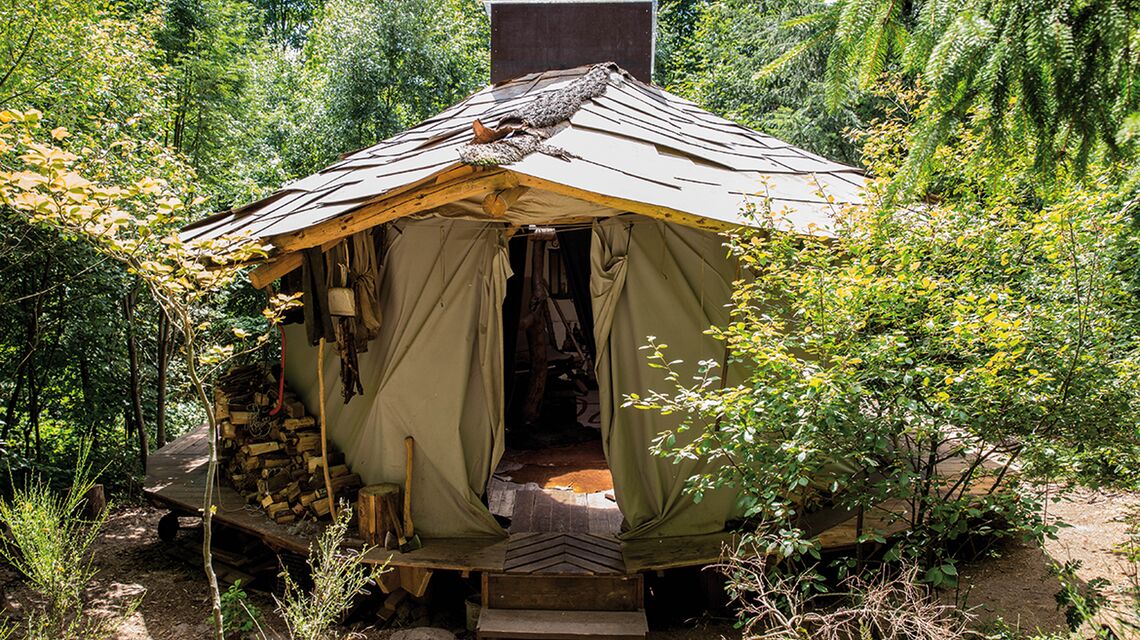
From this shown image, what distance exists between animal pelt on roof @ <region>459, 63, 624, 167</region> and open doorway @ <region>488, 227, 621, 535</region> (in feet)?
3.04

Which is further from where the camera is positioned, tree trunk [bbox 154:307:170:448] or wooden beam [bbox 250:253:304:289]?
tree trunk [bbox 154:307:170:448]

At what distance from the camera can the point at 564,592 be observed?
4273 millimetres

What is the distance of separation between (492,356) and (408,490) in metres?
1.00

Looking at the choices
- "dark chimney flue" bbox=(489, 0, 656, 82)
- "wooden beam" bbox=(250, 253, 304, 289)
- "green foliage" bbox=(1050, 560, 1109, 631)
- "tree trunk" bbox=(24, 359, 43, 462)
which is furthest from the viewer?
"dark chimney flue" bbox=(489, 0, 656, 82)

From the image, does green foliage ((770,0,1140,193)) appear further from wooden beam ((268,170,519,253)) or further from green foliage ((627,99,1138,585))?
wooden beam ((268,170,519,253))

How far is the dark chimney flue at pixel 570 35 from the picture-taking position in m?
7.64

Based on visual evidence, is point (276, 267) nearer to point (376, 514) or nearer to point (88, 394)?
point (376, 514)

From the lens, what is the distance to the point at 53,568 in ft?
11.2

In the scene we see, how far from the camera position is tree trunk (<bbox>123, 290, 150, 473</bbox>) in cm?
699

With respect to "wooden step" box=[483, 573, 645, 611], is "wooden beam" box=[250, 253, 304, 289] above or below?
above

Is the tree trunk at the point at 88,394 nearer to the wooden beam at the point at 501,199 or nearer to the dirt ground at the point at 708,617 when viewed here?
the dirt ground at the point at 708,617

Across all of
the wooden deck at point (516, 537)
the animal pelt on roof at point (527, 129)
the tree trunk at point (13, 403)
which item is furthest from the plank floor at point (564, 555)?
the tree trunk at point (13, 403)

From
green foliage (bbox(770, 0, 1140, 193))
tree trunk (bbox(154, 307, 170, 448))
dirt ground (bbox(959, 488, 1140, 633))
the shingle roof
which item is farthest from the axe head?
tree trunk (bbox(154, 307, 170, 448))

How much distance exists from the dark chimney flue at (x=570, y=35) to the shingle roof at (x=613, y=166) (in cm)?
82
